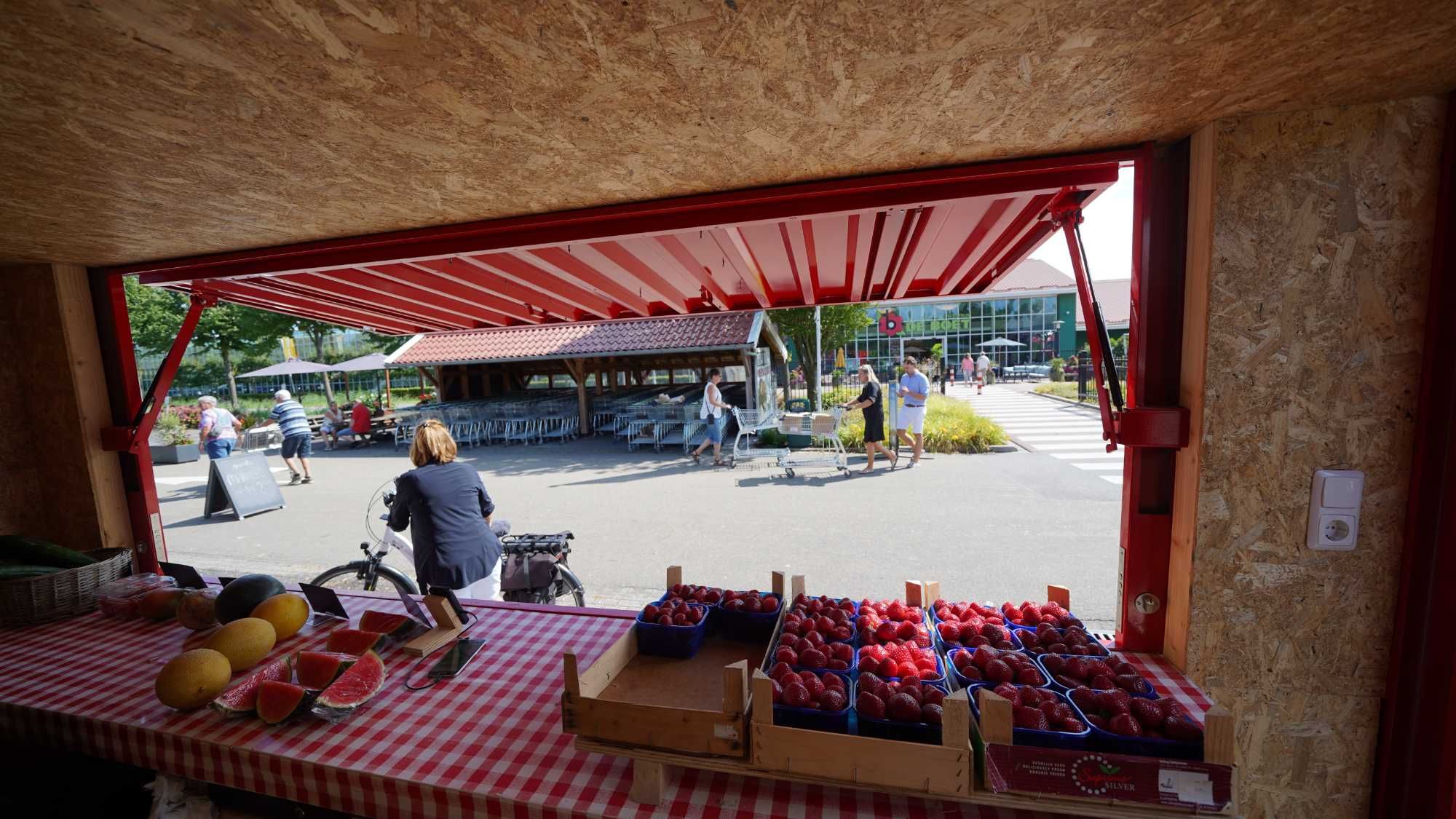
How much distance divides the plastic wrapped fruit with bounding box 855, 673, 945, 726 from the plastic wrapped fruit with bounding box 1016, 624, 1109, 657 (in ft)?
1.62

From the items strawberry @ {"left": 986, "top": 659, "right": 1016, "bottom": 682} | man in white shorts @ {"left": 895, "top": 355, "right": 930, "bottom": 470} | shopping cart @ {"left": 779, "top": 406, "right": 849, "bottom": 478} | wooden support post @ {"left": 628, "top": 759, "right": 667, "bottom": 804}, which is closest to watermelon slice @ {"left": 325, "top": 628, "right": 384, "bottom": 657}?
wooden support post @ {"left": 628, "top": 759, "right": 667, "bottom": 804}

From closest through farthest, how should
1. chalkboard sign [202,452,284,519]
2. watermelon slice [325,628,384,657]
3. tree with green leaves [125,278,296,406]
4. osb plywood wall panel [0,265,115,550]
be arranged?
watermelon slice [325,628,384,657] < osb plywood wall panel [0,265,115,550] < chalkboard sign [202,452,284,519] < tree with green leaves [125,278,296,406]

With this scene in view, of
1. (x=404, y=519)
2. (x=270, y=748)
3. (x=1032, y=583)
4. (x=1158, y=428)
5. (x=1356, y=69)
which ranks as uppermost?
(x=1356, y=69)

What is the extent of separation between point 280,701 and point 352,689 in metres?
0.19

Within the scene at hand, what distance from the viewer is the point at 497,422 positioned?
15.3 metres

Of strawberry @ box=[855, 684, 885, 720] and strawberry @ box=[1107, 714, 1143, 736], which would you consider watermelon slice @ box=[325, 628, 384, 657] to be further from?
strawberry @ box=[1107, 714, 1143, 736]

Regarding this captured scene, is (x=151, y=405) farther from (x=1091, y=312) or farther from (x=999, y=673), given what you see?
(x=1091, y=312)

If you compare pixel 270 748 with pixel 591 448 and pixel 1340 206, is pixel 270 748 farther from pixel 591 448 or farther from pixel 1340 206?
pixel 591 448

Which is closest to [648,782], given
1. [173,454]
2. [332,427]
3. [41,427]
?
[41,427]

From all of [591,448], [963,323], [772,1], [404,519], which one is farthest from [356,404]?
[963,323]

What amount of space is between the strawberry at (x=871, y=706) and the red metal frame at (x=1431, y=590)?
1.73 meters

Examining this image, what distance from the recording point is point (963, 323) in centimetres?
3856

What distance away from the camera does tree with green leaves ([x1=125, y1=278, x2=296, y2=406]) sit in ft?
84.6

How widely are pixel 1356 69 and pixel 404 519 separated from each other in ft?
14.5
